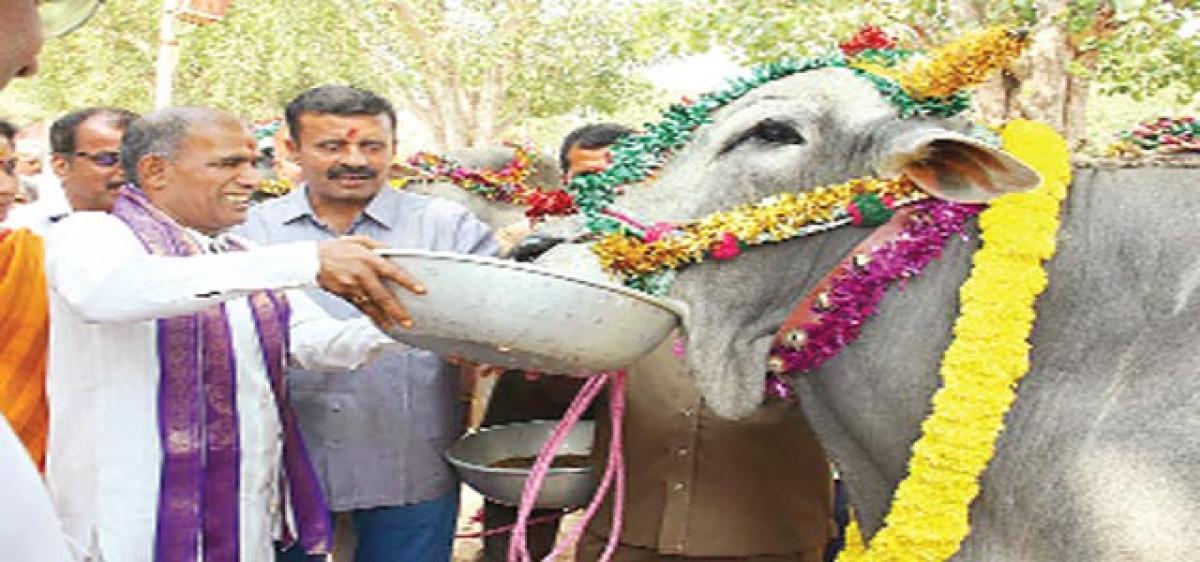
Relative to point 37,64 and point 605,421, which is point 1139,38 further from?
point 37,64

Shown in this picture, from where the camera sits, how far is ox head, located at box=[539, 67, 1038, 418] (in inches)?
105

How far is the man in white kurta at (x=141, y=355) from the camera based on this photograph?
8.41ft

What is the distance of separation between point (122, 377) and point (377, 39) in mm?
17619

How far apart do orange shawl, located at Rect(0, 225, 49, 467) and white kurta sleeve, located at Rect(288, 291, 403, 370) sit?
654 mm

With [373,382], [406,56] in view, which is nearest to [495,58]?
[406,56]

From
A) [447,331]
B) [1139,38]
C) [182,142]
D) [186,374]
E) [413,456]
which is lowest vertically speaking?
[413,456]

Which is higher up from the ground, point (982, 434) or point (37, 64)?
point (37, 64)

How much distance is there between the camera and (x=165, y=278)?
8.41ft

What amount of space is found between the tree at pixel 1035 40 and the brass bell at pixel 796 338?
21.2 ft

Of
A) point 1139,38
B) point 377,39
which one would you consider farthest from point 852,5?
point 377,39

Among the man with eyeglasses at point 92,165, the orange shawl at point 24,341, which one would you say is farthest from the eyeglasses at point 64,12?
the man with eyeglasses at point 92,165

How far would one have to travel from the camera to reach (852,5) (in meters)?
9.83

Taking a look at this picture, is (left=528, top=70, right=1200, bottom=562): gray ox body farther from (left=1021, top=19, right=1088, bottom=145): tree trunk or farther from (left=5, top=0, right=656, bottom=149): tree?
(left=5, top=0, right=656, bottom=149): tree

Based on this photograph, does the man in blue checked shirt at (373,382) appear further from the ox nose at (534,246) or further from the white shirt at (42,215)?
the white shirt at (42,215)
